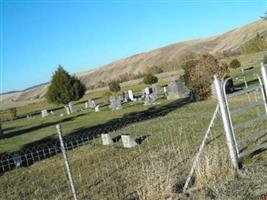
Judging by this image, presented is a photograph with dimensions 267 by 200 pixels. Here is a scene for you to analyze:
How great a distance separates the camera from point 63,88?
51.0m

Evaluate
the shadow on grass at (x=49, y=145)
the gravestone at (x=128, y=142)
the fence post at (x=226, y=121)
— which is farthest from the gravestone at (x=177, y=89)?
the fence post at (x=226, y=121)

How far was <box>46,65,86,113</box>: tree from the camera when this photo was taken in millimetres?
51088

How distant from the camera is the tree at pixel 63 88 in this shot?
51.1 metres

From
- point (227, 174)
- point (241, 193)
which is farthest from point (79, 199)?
point (241, 193)

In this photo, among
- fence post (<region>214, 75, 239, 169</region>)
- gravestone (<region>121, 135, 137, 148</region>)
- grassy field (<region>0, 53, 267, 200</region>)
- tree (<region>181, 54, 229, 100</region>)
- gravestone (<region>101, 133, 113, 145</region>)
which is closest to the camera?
grassy field (<region>0, 53, 267, 200</region>)

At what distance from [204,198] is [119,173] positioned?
15.8 ft

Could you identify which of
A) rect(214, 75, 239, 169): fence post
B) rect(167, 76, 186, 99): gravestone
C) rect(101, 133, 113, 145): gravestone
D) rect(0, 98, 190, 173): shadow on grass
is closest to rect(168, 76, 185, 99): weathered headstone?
rect(167, 76, 186, 99): gravestone

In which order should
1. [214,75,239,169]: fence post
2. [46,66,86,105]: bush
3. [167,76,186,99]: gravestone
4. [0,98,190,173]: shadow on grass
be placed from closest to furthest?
→ [214,75,239,169]: fence post → [0,98,190,173]: shadow on grass → [167,76,186,99]: gravestone → [46,66,86,105]: bush

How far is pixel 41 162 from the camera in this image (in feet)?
61.2

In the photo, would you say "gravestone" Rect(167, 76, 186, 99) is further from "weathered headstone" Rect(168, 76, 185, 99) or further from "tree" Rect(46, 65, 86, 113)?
"tree" Rect(46, 65, 86, 113)

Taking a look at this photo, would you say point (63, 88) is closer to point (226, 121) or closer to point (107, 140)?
point (107, 140)

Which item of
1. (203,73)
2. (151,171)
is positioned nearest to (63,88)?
(203,73)

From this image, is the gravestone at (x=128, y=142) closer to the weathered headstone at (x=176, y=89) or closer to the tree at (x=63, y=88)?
the weathered headstone at (x=176, y=89)

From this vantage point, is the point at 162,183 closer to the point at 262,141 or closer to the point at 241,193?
the point at 241,193
